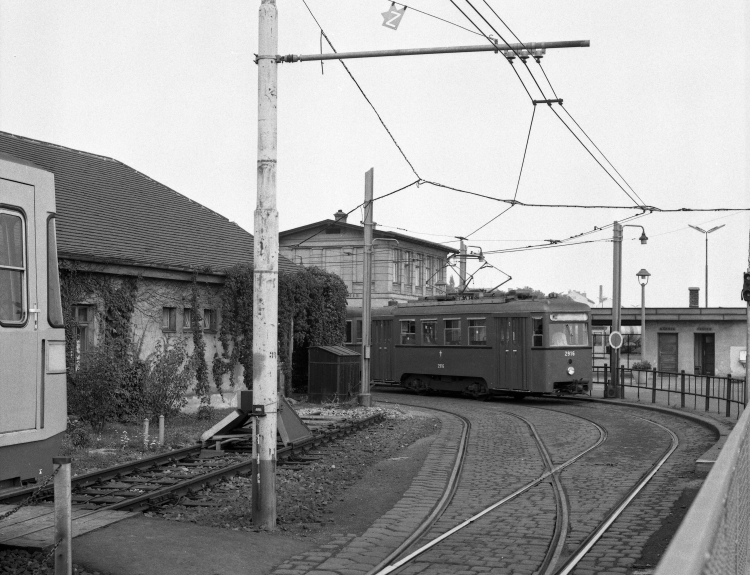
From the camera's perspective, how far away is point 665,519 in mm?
9312

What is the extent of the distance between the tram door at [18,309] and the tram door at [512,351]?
19.3m

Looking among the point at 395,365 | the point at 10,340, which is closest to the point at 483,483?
the point at 10,340

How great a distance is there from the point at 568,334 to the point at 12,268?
66.7ft

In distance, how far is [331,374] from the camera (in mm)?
24984

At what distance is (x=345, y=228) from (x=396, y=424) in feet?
122

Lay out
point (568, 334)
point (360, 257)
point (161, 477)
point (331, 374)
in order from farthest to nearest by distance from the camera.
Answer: point (360, 257)
point (568, 334)
point (331, 374)
point (161, 477)

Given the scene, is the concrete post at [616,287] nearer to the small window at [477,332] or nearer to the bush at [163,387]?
the small window at [477,332]

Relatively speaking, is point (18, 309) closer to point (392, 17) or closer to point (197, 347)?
point (392, 17)

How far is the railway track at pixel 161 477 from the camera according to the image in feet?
30.7

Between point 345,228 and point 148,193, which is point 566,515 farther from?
point 345,228

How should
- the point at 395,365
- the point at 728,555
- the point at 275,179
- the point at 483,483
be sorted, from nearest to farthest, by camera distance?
the point at 728,555 < the point at 275,179 < the point at 483,483 < the point at 395,365

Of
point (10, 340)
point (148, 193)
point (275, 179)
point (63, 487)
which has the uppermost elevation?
point (148, 193)

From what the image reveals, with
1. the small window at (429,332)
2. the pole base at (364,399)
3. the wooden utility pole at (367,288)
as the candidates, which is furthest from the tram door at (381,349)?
the pole base at (364,399)

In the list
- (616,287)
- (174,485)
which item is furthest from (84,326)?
(616,287)
